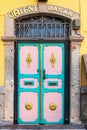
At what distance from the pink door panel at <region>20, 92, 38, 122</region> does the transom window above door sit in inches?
62.0

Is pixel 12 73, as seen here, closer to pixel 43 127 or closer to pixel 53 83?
pixel 53 83

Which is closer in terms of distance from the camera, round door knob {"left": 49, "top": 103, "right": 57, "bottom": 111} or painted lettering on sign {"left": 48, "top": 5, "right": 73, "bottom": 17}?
painted lettering on sign {"left": 48, "top": 5, "right": 73, "bottom": 17}

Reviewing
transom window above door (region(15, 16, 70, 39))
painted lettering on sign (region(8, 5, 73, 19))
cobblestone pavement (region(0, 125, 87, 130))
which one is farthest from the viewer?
transom window above door (region(15, 16, 70, 39))

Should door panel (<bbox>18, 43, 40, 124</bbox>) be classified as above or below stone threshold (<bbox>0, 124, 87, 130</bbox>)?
above

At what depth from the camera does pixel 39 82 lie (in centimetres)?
915

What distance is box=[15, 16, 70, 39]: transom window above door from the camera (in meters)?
9.12

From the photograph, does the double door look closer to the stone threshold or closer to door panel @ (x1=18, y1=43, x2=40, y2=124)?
door panel @ (x1=18, y1=43, x2=40, y2=124)

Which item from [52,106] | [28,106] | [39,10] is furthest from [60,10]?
[28,106]

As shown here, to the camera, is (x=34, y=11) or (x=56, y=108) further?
(x=56, y=108)

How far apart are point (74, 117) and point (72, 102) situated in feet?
1.34

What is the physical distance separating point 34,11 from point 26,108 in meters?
2.61

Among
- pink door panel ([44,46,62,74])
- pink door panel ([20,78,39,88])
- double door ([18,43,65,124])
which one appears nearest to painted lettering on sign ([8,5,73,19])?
double door ([18,43,65,124])

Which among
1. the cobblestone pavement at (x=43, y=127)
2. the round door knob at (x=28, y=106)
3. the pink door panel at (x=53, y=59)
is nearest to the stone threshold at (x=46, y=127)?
the cobblestone pavement at (x=43, y=127)

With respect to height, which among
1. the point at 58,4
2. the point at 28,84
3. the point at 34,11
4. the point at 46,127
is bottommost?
the point at 46,127
